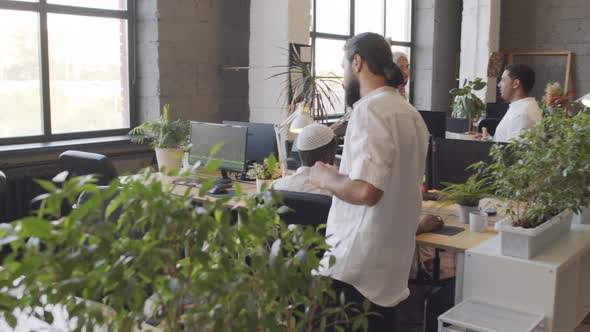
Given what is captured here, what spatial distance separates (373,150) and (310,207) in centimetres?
53

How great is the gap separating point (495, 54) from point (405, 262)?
6627mm

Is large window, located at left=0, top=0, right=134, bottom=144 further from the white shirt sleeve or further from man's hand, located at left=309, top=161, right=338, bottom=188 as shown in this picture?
the white shirt sleeve

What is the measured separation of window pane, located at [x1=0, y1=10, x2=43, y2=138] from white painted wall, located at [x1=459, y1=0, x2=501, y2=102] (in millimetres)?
5453

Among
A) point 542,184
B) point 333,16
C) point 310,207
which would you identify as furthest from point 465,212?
point 333,16

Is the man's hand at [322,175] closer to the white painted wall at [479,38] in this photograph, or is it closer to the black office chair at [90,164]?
the black office chair at [90,164]

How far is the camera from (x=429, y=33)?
26.8ft

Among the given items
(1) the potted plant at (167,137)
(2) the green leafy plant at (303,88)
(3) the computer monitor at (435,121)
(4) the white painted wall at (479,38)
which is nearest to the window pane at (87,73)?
(1) the potted plant at (167,137)

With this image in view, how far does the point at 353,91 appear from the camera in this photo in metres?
2.21

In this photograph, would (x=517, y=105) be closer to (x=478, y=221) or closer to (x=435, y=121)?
(x=435, y=121)

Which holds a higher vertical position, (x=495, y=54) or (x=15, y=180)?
(x=495, y=54)

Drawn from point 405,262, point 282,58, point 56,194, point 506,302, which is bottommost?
point 506,302

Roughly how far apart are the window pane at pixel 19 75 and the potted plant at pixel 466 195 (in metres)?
3.01

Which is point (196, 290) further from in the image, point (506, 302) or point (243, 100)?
point (243, 100)

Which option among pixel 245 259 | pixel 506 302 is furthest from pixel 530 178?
pixel 245 259
